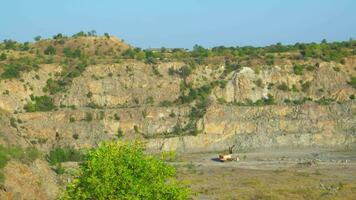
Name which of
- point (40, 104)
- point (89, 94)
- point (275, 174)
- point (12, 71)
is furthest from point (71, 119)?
point (275, 174)

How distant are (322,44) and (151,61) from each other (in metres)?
31.6

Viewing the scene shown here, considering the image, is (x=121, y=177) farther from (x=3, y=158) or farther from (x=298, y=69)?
(x=298, y=69)

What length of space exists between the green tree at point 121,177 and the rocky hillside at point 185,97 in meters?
58.0

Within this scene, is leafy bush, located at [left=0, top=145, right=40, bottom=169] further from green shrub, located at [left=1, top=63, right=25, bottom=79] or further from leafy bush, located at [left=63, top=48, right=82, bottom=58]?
leafy bush, located at [left=63, top=48, right=82, bottom=58]

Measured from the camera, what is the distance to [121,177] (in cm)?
2650

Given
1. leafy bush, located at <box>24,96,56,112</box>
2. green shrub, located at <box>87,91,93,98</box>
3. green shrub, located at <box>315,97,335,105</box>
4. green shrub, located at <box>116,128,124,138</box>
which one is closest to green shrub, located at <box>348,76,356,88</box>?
green shrub, located at <box>315,97,335,105</box>

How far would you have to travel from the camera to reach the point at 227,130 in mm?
95188

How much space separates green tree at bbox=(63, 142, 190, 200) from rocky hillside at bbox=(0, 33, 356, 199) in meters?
58.0

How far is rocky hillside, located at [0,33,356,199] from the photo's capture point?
305ft

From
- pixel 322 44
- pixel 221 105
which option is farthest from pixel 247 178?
pixel 322 44

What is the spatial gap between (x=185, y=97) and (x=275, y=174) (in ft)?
121

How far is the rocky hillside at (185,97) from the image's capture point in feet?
305

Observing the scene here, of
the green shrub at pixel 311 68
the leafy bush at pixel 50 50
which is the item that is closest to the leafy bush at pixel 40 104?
the leafy bush at pixel 50 50

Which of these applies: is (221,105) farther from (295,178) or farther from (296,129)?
(295,178)
